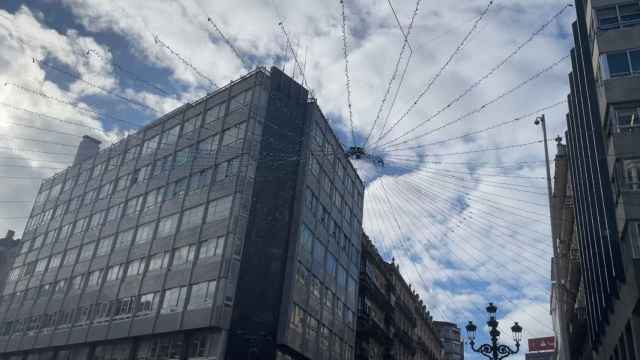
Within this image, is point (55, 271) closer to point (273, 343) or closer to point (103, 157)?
point (103, 157)

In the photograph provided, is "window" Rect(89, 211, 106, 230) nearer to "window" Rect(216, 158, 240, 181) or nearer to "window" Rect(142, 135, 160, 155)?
"window" Rect(142, 135, 160, 155)

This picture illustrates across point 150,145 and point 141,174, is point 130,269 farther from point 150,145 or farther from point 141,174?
point 150,145

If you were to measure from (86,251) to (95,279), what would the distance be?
481cm

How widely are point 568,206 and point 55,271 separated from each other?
50274 millimetres

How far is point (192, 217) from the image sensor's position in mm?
47781

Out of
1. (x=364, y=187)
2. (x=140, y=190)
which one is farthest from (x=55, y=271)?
(x=364, y=187)

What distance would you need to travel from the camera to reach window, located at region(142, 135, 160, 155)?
57719 mm

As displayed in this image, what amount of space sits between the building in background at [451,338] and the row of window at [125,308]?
10089cm

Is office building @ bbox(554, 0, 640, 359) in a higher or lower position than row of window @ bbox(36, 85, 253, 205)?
lower

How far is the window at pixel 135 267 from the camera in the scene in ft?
160

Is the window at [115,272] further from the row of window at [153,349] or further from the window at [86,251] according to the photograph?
the row of window at [153,349]

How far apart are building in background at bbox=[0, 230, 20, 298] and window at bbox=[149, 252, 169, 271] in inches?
1624

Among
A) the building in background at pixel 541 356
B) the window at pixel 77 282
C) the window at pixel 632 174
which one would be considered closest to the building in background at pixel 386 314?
the window at pixel 77 282

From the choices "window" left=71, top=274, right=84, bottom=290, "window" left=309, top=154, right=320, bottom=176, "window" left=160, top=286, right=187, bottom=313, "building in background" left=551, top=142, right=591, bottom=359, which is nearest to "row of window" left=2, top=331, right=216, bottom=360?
"window" left=160, top=286, right=187, bottom=313
